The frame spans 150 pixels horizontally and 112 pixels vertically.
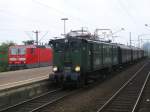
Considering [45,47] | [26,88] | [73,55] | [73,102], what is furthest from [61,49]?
[45,47]

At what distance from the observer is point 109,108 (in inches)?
516

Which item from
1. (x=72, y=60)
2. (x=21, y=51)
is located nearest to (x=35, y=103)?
(x=72, y=60)

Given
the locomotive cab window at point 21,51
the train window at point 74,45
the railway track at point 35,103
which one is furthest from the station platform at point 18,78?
the locomotive cab window at point 21,51

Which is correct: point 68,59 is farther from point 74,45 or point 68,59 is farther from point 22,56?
point 22,56

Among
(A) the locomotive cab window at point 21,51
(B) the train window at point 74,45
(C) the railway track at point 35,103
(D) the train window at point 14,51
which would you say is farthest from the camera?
(D) the train window at point 14,51

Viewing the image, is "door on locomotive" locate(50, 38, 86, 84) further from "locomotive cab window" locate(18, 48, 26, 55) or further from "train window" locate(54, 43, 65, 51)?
"locomotive cab window" locate(18, 48, 26, 55)

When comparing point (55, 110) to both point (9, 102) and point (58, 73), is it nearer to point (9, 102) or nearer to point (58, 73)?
point (9, 102)

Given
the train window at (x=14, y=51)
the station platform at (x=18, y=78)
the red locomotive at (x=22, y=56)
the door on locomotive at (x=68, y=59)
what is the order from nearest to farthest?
the station platform at (x=18, y=78)
the door on locomotive at (x=68, y=59)
the red locomotive at (x=22, y=56)
the train window at (x=14, y=51)

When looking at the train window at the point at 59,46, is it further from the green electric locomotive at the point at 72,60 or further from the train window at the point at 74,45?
the train window at the point at 74,45

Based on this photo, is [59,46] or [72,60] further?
[59,46]

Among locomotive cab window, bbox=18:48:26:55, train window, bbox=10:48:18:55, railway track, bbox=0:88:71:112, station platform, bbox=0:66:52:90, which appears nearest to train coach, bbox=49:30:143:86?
railway track, bbox=0:88:71:112

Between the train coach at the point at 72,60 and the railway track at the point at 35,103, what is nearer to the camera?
the railway track at the point at 35,103

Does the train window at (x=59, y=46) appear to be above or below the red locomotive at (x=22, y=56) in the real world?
above

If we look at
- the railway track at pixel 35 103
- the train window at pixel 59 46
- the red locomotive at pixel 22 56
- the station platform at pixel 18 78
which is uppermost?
the train window at pixel 59 46
